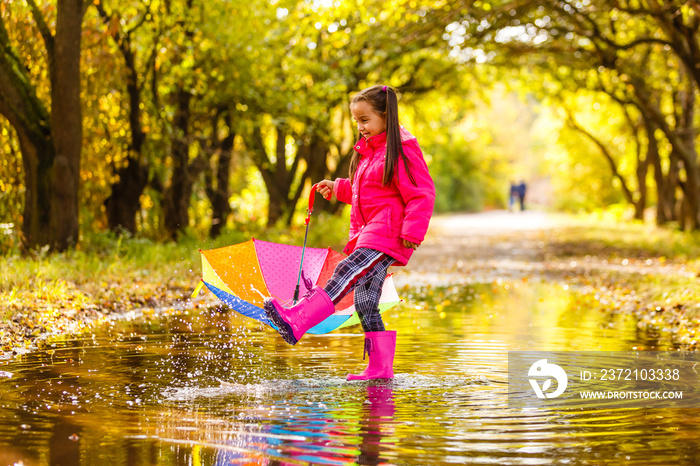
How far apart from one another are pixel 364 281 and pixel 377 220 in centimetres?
43

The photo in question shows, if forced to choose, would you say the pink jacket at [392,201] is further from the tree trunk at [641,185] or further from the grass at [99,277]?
the tree trunk at [641,185]

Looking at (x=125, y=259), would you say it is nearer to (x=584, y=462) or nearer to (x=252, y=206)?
(x=584, y=462)

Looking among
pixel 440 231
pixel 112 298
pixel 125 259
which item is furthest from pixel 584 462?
pixel 440 231

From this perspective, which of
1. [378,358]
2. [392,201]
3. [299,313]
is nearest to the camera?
[299,313]

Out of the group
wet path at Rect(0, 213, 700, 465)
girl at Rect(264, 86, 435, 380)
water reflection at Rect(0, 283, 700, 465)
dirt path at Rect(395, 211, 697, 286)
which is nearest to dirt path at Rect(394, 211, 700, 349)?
dirt path at Rect(395, 211, 697, 286)

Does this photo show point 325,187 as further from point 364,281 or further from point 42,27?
point 42,27

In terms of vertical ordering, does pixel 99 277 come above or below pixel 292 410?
above

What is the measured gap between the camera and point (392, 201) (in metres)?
5.70

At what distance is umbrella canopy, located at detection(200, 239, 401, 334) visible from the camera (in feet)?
20.9

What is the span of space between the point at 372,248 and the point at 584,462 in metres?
2.28

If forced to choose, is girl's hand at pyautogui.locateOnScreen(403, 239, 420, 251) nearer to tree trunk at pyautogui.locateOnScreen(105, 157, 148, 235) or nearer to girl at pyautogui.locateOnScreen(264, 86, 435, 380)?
girl at pyautogui.locateOnScreen(264, 86, 435, 380)

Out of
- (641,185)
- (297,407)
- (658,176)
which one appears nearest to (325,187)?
(297,407)

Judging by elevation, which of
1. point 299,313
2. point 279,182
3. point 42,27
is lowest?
point 299,313

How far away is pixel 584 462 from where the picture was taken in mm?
3795
